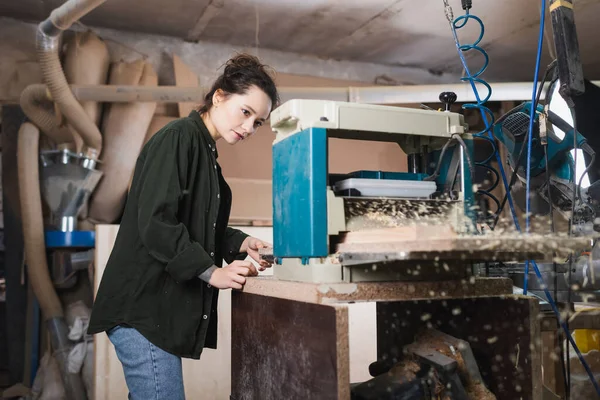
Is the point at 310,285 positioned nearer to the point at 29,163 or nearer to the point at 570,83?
the point at 570,83

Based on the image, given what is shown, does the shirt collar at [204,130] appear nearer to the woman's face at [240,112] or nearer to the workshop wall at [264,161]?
the woman's face at [240,112]

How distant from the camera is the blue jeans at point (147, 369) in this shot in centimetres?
123

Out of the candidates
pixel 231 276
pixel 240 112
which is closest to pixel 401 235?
pixel 231 276

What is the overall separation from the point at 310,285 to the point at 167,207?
1.33 feet

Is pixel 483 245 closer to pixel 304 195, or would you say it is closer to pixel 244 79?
pixel 304 195

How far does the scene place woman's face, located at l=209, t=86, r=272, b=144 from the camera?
1381 millimetres

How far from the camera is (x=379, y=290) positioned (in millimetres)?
1022

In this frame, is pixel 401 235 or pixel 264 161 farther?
pixel 264 161

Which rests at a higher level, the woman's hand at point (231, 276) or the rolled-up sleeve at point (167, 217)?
the rolled-up sleeve at point (167, 217)

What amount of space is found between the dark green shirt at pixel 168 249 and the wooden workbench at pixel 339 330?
13cm

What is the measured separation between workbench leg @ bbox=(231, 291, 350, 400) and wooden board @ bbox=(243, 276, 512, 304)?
3cm

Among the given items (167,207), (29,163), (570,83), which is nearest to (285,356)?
(167,207)

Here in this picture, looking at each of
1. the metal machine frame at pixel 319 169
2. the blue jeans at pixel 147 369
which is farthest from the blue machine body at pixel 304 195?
the blue jeans at pixel 147 369

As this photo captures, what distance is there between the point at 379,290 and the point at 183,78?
2.42 meters
